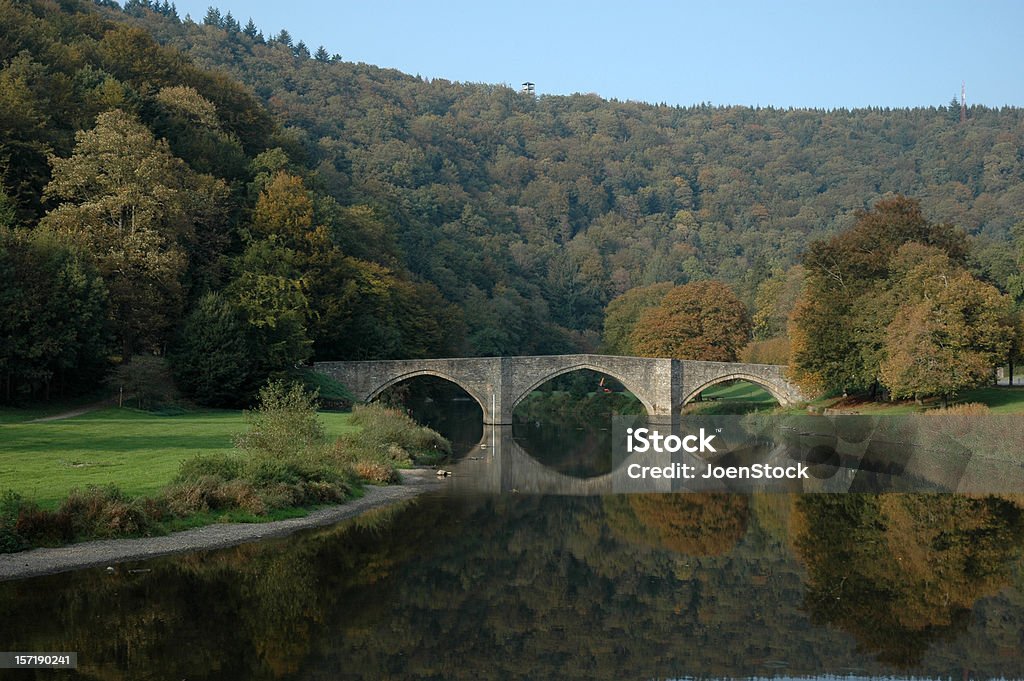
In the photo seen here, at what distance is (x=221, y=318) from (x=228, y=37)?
98.2 metres

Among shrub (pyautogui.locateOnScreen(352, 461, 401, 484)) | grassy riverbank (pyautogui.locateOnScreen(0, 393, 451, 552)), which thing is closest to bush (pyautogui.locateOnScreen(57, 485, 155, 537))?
grassy riverbank (pyautogui.locateOnScreen(0, 393, 451, 552))

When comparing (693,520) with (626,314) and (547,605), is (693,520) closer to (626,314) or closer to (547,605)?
(547,605)

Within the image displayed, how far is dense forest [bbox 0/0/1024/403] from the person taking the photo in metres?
44.5

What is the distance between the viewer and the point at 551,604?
17.3 metres

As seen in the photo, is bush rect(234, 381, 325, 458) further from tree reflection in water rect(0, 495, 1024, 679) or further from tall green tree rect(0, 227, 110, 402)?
tall green tree rect(0, 227, 110, 402)

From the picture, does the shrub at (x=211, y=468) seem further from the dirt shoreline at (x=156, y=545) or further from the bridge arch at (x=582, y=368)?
the bridge arch at (x=582, y=368)

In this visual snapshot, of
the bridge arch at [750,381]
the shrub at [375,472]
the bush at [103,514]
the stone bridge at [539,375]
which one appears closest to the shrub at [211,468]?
the bush at [103,514]

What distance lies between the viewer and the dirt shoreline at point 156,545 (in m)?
17.1

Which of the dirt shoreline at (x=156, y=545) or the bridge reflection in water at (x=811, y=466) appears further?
the bridge reflection in water at (x=811, y=466)

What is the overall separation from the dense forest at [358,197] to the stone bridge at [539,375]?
3.48 metres

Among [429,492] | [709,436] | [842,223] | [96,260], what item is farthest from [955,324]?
[842,223]

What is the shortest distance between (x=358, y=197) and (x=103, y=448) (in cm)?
5791

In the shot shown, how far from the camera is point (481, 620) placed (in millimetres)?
16188

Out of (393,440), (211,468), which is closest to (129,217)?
(393,440)
